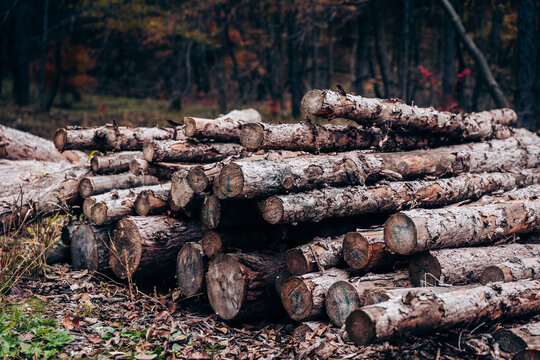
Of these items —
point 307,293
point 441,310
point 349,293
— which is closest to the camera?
point 441,310

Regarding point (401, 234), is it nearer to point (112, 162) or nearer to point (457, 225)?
point (457, 225)

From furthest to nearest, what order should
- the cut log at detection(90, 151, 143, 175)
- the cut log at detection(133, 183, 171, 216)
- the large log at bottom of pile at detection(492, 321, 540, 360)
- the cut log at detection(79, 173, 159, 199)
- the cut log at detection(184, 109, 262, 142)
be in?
the cut log at detection(90, 151, 143, 175) < the cut log at detection(79, 173, 159, 199) < the cut log at detection(184, 109, 262, 142) < the cut log at detection(133, 183, 171, 216) < the large log at bottom of pile at detection(492, 321, 540, 360)

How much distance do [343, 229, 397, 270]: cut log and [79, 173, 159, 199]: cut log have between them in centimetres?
318

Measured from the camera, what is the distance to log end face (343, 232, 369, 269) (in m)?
4.15

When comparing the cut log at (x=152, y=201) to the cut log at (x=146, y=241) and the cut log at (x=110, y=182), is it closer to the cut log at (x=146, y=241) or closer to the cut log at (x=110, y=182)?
the cut log at (x=146, y=241)

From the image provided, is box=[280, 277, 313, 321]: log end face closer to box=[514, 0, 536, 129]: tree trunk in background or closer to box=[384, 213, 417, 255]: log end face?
box=[384, 213, 417, 255]: log end face

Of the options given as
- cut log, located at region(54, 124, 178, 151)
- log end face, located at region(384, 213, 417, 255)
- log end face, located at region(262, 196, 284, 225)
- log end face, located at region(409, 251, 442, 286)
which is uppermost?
cut log, located at region(54, 124, 178, 151)

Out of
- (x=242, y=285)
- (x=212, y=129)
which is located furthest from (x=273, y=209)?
(x=212, y=129)

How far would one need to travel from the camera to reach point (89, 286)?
5270 millimetres

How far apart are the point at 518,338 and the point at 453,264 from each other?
87 centimetres

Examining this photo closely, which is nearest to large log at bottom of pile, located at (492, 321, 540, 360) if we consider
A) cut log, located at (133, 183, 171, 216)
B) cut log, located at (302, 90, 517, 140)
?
cut log, located at (302, 90, 517, 140)

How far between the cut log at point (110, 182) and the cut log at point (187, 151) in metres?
0.65

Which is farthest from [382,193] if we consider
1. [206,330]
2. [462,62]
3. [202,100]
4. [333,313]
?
[202,100]

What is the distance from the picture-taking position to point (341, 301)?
3.99m
